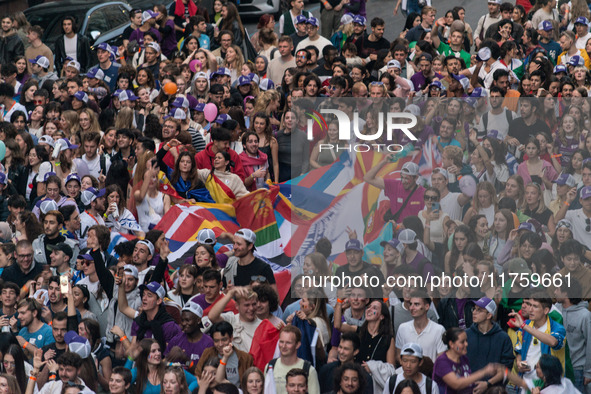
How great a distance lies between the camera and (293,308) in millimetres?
12258

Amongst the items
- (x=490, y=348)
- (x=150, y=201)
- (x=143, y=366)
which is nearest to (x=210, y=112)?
(x=150, y=201)

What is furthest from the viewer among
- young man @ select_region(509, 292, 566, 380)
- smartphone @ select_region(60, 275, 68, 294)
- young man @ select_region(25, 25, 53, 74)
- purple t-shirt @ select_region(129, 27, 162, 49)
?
young man @ select_region(25, 25, 53, 74)

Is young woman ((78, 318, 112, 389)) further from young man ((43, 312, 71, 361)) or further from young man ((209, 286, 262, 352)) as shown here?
young man ((209, 286, 262, 352))

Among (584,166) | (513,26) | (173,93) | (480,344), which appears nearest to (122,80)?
(173,93)

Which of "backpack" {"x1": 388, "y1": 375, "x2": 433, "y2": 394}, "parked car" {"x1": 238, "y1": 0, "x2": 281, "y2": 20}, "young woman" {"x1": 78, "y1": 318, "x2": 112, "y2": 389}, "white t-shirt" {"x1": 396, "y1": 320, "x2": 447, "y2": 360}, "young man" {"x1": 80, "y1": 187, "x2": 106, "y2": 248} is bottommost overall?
"parked car" {"x1": 238, "y1": 0, "x2": 281, "y2": 20}

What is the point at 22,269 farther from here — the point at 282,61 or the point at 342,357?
the point at 282,61

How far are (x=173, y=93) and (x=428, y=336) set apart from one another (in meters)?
7.49

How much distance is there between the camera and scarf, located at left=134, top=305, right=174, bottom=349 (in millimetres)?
12055

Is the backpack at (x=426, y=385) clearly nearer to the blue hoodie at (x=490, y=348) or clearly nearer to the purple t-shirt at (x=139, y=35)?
the blue hoodie at (x=490, y=348)

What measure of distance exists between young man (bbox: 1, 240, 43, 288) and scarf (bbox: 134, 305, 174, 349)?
2.07 m

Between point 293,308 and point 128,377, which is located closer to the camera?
point 128,377

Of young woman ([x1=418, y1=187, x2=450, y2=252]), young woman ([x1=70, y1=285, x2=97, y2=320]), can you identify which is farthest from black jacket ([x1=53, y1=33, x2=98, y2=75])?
young woman ([x1=418, y1=187, x2=450, y2=252])

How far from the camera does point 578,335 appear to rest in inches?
458

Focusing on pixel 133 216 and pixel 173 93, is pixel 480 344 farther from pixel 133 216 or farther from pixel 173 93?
pixel 173 93
